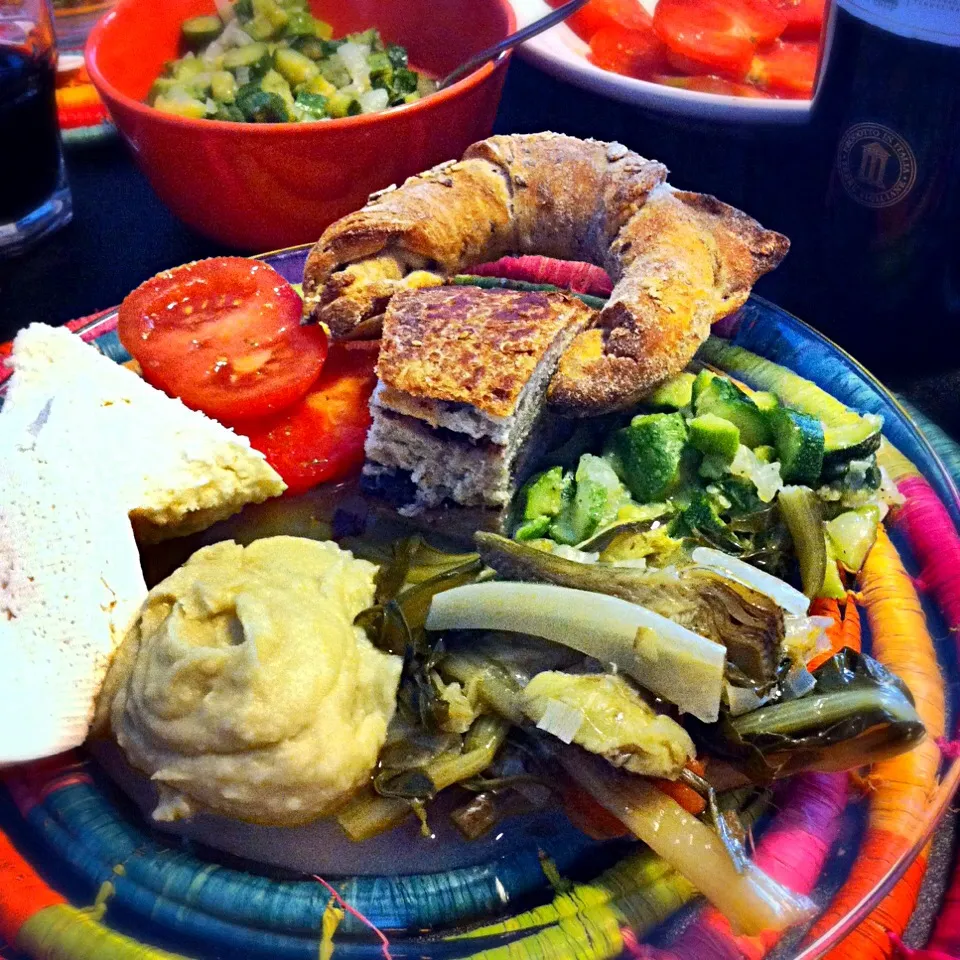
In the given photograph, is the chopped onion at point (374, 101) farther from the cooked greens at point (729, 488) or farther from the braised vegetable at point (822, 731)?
the braised vegetable at point (822, 731)

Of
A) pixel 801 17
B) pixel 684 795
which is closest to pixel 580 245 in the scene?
pixel 684 795

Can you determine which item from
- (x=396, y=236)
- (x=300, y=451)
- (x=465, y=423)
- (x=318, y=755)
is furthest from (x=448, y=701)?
(x=396, y=236)

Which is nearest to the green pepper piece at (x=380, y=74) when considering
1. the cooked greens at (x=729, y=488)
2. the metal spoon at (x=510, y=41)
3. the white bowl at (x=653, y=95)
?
the metal spoon at (x=510, y=41)

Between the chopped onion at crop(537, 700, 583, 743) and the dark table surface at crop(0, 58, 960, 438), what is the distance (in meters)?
1.33

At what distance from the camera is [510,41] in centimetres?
242

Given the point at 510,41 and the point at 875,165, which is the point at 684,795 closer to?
the point at 875,165

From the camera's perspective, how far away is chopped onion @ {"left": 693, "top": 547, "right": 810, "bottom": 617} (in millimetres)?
1398

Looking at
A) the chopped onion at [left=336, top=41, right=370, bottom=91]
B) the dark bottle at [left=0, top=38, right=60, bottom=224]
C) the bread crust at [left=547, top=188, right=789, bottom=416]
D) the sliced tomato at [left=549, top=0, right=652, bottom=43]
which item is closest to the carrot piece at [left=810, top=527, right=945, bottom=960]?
the bread crust at [left=547, top=188, right=789, bottom=416]

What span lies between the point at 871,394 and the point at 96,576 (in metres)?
1.41

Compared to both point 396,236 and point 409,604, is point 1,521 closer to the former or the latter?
point 409,604

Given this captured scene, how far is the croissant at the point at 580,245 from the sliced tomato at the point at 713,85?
27.5 inches

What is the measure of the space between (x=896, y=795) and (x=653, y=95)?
5.93ft

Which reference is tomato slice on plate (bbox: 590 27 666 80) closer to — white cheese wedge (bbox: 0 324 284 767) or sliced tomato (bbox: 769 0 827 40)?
sliced tomato (bbox: 769 0 827 40)

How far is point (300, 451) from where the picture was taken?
172 centimetres
